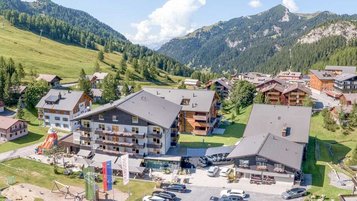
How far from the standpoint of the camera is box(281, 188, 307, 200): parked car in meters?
62.4

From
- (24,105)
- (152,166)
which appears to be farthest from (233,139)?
(24,105)

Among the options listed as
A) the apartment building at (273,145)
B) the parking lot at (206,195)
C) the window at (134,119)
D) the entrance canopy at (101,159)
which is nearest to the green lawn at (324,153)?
the apartment building at (273,145)

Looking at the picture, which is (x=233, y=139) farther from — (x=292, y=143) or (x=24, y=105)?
(x=24, y=105)

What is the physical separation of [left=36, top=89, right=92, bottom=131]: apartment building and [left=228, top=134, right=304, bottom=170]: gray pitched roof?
5013 cm

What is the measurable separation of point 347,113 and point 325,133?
8831 millimetres

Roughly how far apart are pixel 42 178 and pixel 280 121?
51.9 meters

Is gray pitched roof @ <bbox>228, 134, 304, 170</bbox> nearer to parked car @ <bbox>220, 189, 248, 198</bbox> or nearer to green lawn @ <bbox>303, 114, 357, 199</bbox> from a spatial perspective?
green lawn @ <bbox>303, 114, 357, 199</bbox>

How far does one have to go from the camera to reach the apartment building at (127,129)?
7762 cm

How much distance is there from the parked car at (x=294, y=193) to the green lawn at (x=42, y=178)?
23462 mm

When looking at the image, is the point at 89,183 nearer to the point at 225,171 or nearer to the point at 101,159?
the point at 101,159

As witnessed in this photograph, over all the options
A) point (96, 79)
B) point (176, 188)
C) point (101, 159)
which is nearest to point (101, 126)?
point (101, 159)

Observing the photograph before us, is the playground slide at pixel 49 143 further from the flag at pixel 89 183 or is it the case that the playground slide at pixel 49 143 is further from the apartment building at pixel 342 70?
the apartment building at pixel 342 70

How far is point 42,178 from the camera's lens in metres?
71.2

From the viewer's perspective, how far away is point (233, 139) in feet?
312
